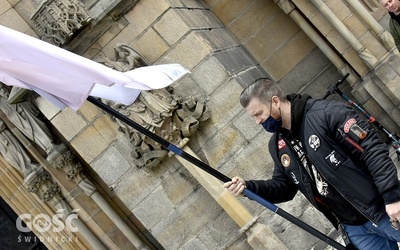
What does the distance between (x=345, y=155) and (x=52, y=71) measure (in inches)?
73.1

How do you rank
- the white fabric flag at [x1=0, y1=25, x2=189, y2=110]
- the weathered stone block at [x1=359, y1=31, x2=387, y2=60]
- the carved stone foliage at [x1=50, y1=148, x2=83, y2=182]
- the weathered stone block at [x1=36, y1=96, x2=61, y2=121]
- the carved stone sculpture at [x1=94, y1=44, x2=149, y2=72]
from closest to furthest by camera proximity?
the white fabric flag at [x1=0, y1=25, x2=189, y2=110]
the carved stone sculpture at [x1=94, y1=44, x2=149, y2=72]
the weathered stone block at [x1=36, y1=96, x2=61, y2=121]
the weathered stone block at [x1=359, y1=31, x2=387, y2=60]
the carved stone foliage at [x1=50, y1=148, x2=83, y2=182]

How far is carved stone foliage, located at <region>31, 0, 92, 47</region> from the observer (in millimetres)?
6215

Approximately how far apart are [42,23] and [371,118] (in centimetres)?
378

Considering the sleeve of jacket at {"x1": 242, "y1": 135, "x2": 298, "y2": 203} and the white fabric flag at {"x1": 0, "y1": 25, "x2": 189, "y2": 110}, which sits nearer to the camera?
the white fabric flag at {"x1": 0, "y1": 25, "x2": 189, "y2": 110}

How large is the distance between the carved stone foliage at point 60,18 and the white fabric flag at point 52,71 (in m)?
2.36

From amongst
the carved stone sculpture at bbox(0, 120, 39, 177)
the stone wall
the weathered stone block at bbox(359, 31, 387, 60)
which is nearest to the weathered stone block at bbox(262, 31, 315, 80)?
the weathered stone block at bbox(359, 31, 387, 60)

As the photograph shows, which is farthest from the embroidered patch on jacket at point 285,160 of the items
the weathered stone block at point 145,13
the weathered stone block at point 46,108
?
the weathered stone block at point 46,108

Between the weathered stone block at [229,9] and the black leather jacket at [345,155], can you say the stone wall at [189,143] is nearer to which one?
the weathered stone block at [229,9]

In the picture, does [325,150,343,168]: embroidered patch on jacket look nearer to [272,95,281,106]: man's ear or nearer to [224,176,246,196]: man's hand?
[272,95,281,106]: man's ear

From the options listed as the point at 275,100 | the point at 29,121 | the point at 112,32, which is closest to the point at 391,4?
the point at 275,100

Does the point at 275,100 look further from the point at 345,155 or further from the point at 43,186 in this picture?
the point at 43,186

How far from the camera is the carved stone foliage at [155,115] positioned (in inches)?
240
